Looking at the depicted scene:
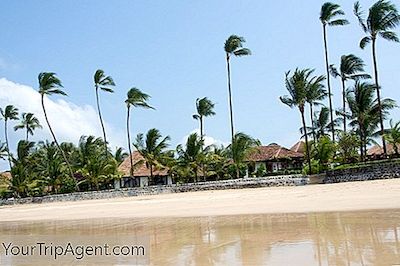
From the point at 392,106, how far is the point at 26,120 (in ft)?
143

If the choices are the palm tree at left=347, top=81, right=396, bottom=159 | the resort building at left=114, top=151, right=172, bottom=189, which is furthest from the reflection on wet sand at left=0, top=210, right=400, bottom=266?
the resort building at left=114, top=151, right=172, bottom=189

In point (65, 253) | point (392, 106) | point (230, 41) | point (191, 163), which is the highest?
point (230, 41)

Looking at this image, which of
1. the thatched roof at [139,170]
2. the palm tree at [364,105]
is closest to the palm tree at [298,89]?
the palm tree at [364,105]

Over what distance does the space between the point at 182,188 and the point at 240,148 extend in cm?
686

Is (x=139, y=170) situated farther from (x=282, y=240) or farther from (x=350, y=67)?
(x=282, y=240)

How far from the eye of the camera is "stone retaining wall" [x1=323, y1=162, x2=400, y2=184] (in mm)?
28625

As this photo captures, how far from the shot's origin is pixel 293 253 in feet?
26.5

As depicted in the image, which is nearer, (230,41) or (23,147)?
(230,41)

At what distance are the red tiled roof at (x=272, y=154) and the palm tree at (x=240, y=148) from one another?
25.4ft

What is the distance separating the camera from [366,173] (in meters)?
29.8

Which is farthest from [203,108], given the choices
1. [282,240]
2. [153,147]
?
[282,240]

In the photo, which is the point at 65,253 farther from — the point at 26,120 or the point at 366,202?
the point at 26,120

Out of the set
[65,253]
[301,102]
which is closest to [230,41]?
[301,102]

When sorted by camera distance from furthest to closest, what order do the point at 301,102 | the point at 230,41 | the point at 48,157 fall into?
the point at 48,157, the point at 230,41, the point at 301,102
